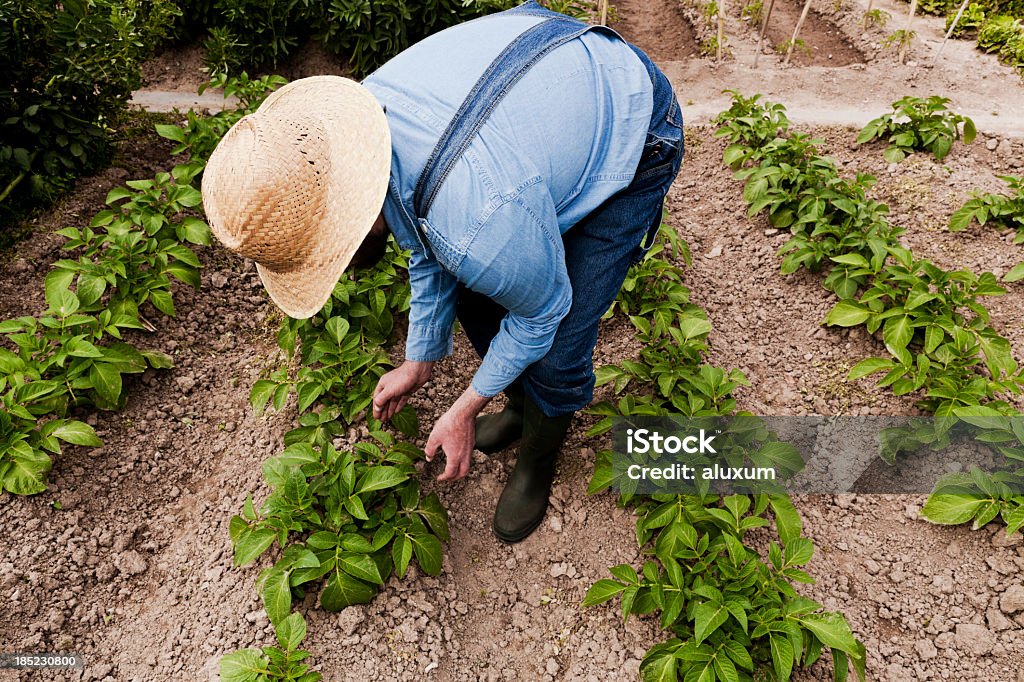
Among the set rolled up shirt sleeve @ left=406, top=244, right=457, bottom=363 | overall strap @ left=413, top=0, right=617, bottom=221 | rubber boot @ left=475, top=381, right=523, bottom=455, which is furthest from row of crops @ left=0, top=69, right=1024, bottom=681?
overall strap @ left=413, top=0, right=617, bottom=221

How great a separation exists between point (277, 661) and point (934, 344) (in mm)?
2335

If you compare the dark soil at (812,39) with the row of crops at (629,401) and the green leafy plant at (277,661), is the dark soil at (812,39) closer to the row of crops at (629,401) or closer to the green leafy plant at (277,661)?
the row of crops at (629,401)

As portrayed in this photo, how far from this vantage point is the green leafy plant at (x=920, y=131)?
343 cm

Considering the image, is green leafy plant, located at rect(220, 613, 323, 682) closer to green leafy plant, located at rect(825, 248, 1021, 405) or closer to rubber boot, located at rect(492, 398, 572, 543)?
rubber boot, located at rect(492, 398, 572, 543)

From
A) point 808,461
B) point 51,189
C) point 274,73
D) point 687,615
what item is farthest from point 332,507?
point 274,73

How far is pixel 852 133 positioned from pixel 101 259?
Result: 379 cm

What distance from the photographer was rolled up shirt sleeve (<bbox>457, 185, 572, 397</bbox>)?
49.9 inches

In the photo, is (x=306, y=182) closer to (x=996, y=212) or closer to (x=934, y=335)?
(x=934, y=335)

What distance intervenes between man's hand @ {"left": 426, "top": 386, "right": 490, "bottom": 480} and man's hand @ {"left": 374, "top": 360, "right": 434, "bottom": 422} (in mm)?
241

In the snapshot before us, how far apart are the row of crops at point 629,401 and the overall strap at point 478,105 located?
1017 mm

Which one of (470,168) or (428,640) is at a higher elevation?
(470,168)

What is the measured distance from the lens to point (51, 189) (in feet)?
9.95

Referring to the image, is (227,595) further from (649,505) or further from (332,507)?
(649,505)

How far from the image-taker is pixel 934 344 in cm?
239
